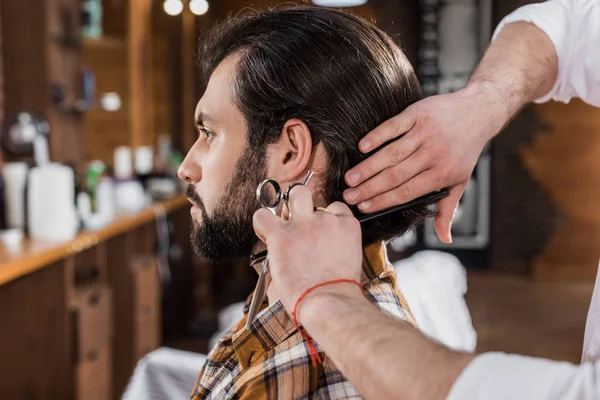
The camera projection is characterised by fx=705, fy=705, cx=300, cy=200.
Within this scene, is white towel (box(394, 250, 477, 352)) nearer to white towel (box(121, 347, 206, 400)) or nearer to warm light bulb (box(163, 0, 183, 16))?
white towel (box(121, 347, 206, 400))

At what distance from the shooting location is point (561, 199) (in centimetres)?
→ 735

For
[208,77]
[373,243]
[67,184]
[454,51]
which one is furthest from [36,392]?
[454,51]

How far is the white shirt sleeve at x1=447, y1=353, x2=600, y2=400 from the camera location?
63cm

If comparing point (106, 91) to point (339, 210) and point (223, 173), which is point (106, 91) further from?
point (339, 210)

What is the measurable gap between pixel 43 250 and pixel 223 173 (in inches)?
54.1

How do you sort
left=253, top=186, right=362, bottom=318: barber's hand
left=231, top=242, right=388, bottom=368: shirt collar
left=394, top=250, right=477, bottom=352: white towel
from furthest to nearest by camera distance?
left=394, top=250, right=477, bottom=352: white towel < left=231, top=242, right=388, bottom=368: shirt collar < left=253, top=186, right=362, bottom=318: barber's hand

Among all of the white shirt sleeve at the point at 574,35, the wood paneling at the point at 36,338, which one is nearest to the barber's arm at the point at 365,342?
the white shirt sleeve at the point at 574,35

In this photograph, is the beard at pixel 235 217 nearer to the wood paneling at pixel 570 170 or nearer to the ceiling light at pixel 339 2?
the ceiling light at pixel 339 2

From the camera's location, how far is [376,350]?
0.71m

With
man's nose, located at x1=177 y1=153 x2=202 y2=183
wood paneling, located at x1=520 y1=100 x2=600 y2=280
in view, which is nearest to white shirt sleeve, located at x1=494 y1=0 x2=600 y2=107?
man's nose, located at x1=177 y1=153 x2=202 y2=183

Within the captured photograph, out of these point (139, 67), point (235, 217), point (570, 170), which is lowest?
point (570, 170)

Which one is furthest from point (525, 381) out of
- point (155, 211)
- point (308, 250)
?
point (155, 211)

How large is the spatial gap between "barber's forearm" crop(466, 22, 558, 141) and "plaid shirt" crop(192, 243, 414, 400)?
0.35m

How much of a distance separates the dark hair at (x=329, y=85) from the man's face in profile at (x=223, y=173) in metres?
0.03
